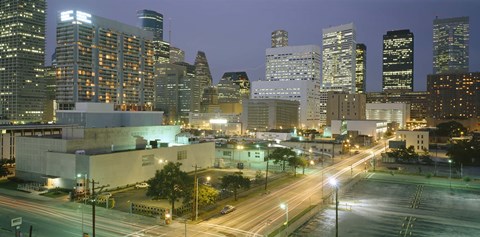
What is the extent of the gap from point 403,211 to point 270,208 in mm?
19754

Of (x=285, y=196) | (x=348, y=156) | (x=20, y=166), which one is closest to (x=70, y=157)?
(x=20, y=166)

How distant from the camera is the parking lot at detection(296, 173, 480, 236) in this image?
4569 cm

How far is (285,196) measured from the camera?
6397 centimetres

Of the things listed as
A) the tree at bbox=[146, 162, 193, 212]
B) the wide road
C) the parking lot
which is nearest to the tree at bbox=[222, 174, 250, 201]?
the wide road

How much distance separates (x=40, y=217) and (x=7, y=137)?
63025 millimetres

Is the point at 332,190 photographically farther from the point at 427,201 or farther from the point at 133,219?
the point at 133,219

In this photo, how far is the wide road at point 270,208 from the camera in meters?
45.9

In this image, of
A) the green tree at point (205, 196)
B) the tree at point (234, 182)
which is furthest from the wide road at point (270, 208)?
the green tree at point (205, 196)

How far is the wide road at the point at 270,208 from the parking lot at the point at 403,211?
4.39 metres

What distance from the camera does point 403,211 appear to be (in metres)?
54.8

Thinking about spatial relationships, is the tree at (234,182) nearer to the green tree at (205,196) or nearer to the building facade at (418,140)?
the green tree at (205,196)

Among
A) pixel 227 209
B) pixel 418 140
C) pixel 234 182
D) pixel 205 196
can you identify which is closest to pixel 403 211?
pixel 234 182

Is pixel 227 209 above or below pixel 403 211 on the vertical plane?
above

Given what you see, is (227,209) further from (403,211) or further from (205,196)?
(403,211)
